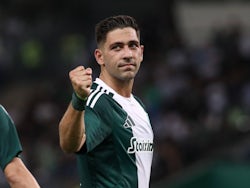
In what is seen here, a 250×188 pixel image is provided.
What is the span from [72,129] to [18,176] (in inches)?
25.3

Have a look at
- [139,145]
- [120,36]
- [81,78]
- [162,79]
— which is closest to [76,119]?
[81,78]

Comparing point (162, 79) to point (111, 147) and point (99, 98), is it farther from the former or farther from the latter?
point (111, 147)

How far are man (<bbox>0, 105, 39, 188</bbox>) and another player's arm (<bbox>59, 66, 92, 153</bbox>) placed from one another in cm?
49

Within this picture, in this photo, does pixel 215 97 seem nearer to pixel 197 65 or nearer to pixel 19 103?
pixel 197 65

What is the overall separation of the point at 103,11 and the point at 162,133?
695cm

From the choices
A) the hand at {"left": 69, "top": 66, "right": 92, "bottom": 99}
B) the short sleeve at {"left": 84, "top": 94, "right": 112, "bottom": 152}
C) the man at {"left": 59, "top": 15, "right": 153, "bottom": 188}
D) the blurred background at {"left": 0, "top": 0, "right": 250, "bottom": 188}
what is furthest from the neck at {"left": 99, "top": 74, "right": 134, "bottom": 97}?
the blurred background at {"left": 0, "top": 0, "right": 250, "bottom": 188}

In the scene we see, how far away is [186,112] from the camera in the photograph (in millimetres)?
14750

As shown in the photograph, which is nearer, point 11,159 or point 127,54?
point 11,159

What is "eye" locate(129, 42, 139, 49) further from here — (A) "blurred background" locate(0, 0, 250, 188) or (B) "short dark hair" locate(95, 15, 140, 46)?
(A) "blurred background" locate(0, 0, 250, 188)

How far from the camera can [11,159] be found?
5562mm

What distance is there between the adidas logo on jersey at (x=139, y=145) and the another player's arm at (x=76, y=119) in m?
0.47

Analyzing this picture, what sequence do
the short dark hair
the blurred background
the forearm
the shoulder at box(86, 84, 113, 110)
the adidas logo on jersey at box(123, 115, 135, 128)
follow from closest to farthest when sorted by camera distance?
the forearm < the shoulder at box(86, 84, 113, 110) < the adidas logo on jersey at box(123, 115, 135, 128) < the short dark hair < the blurred background

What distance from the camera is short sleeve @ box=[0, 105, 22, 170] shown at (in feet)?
18.2

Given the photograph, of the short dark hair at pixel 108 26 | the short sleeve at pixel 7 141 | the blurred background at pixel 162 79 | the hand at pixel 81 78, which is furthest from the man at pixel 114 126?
the blurred background at pixel 162 79
